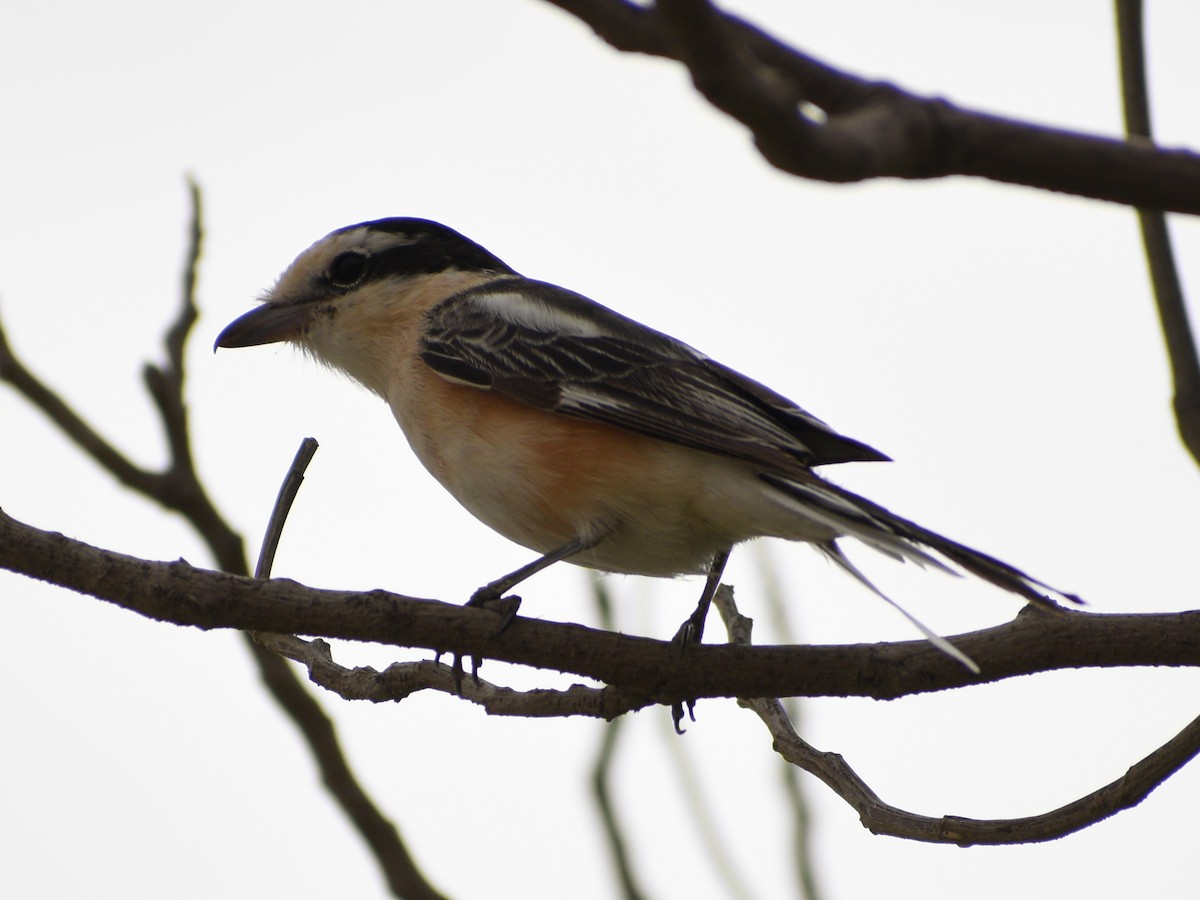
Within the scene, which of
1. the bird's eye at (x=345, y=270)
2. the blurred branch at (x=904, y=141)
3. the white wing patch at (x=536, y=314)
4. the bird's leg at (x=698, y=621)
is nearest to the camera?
the blurred branch at (x=904, y=141)

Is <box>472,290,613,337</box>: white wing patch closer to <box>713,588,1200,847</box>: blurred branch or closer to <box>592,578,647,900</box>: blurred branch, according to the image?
<box>592,578,647,900</box>: blurred branch

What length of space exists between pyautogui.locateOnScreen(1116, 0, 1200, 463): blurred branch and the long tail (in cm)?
71

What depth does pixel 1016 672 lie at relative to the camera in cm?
391

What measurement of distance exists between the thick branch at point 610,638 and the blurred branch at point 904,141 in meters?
1.87

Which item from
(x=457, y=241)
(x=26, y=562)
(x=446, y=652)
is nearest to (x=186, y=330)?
(x=26, y=562)

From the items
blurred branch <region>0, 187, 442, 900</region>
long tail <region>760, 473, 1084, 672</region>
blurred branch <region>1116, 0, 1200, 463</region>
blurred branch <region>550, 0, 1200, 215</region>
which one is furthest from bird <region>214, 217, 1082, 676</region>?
blurred branch <region>550, 0, 1200, 215</region>

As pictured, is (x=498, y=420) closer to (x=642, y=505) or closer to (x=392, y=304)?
(x=642, y=505)

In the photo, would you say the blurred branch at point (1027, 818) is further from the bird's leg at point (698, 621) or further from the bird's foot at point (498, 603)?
the bird's foot at point (498, 603)

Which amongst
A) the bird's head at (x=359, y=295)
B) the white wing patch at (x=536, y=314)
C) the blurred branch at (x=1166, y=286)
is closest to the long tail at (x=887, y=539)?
the blurred branch at (x=1166, y=286)

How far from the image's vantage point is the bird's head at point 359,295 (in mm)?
6164

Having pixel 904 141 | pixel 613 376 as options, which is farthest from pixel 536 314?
pixel 904 141

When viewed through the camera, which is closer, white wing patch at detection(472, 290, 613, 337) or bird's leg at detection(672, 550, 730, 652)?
bird's leg at detection(672, 550, 730, 652)

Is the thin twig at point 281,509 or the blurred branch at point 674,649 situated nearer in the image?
the blurred branch at point 674,649

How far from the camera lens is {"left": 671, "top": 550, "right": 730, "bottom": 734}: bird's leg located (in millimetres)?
4504
